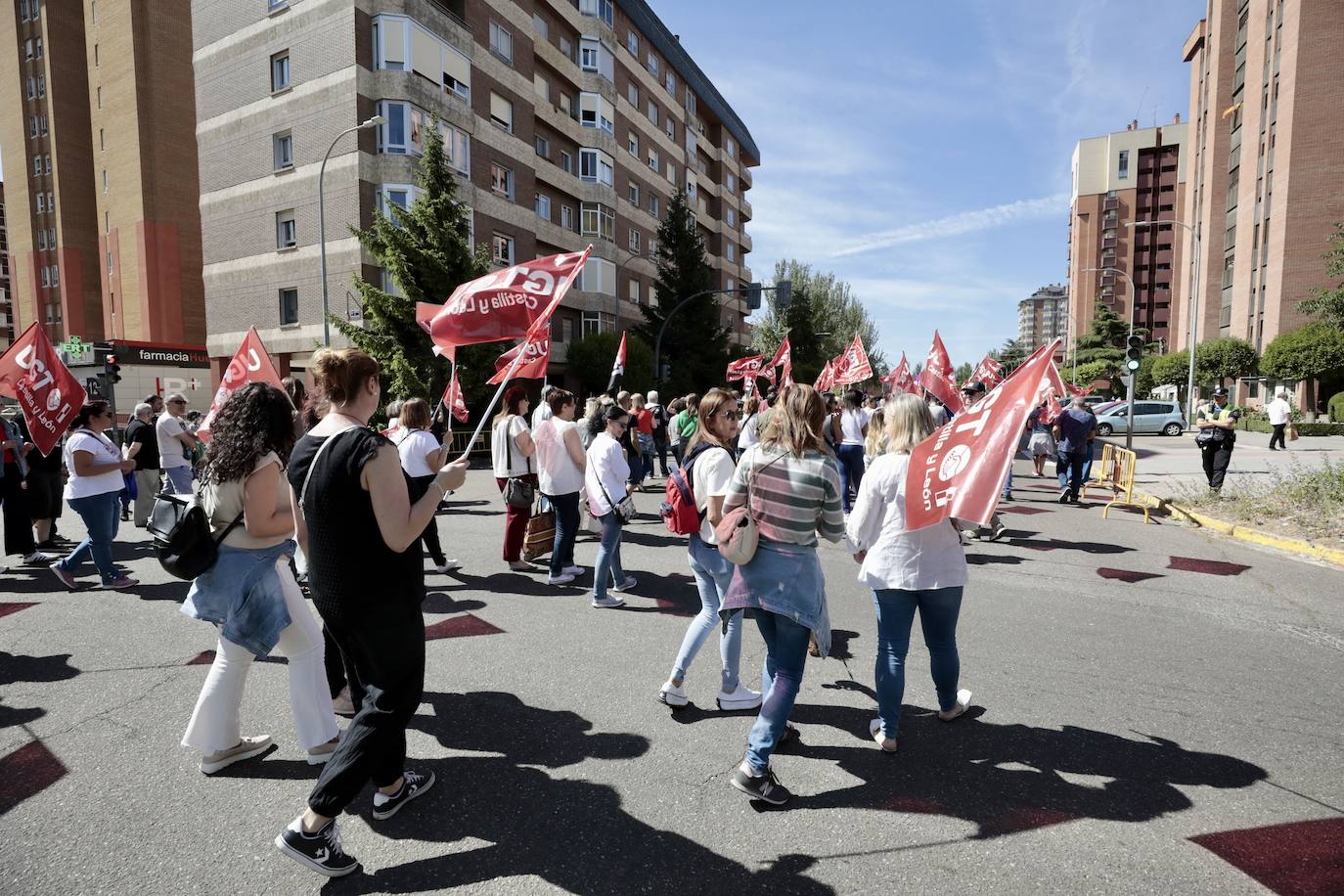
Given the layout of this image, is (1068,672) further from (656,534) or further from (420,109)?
(420,109)

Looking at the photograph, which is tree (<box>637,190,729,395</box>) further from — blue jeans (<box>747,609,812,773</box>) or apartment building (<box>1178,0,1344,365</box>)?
blue jeans (<box>747,609,812,773</box>)

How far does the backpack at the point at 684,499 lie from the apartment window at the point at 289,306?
2576cm

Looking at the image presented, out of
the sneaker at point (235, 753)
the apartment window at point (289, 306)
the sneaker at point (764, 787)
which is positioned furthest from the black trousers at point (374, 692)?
the apartment window at point (289, 306)

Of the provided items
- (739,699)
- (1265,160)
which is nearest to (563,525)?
(739,699)

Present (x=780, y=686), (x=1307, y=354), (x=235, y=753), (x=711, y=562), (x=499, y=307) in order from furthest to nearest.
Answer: (x=1307, y=354), (x=499, y=307), (x=711, y=562), (x=235, y=753), (x=780, y=686)

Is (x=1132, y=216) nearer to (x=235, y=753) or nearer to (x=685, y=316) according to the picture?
(x=685, y=316)

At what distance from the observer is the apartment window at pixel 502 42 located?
28672mm

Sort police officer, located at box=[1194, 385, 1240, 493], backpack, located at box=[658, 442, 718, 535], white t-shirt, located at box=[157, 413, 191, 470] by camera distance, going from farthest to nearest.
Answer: police officer, located at box=[1194, 385, 1240, 493] → white t-shirt, located at box=[157, 413, 191, 470] → backpack, located at box=[658, 442, 718, 535]

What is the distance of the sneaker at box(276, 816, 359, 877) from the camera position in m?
2.51

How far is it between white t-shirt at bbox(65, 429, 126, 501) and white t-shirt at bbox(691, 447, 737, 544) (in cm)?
557

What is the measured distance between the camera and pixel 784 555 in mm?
3059

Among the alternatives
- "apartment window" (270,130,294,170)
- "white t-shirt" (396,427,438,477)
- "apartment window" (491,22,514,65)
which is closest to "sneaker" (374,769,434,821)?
"white t-shirt" (396,427,438,477)

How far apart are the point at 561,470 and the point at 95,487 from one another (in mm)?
4037

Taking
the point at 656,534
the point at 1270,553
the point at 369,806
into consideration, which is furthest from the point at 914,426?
the point at 1270,553
